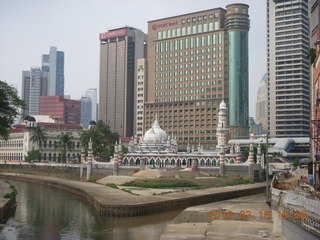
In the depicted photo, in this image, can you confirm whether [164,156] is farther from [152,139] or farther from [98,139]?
[98,139]

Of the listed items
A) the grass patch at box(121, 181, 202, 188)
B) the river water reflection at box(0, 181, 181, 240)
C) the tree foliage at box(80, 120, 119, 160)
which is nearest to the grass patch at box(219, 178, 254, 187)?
the grass patch at box(121, 181, 202, 188)

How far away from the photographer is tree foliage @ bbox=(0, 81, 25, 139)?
7469 cm

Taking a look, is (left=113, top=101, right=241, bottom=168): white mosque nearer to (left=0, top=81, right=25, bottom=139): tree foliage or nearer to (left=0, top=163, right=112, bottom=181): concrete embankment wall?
(left=0, top=163, right=112, bottom=181): concrete embankment wall

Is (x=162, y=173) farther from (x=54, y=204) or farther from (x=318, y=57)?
(x=318, y=57)

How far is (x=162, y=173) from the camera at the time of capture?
320 ft

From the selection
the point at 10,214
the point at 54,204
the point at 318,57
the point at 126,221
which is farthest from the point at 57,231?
the point at 318,57

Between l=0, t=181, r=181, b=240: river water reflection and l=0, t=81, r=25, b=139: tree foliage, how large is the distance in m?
Answer: 14.0

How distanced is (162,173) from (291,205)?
65.0 meters

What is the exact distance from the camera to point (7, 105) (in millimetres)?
76000

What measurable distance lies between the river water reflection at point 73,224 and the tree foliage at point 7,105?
14.0 metres

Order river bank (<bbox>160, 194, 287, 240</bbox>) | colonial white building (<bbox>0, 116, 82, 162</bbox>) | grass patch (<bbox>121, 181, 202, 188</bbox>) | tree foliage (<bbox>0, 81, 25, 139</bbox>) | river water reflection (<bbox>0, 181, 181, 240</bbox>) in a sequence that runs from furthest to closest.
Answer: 1. colonial white building (<bbox>0, 116, 82, 162</bbox>)
2. grass patch (<bbox>121, 181, 202, 188</bbox>)
3. tree foliage (<bbox>0, 81, 25, 139</bbox>)
4. river water reflection (<bbox>0, 181, 181, 240</bbox>)
5. river bank (<bbox>160, 194, 287, 240</bbox>)

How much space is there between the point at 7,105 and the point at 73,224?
102ft

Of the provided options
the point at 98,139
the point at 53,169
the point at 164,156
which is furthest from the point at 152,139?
the point at 53,169

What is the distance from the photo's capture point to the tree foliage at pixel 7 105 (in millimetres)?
74688
